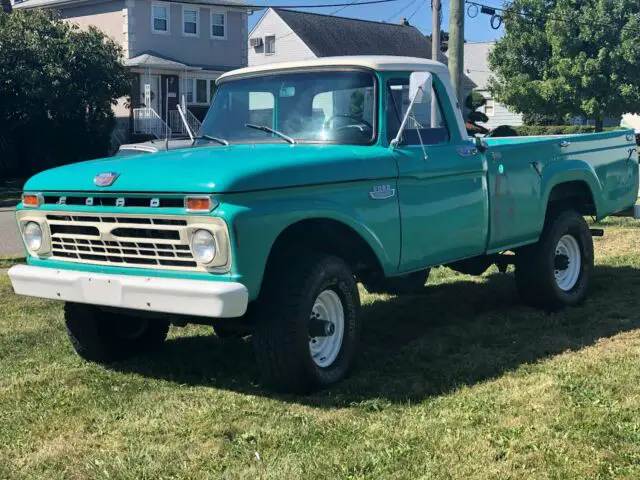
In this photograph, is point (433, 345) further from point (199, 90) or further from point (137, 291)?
point (199, 90)

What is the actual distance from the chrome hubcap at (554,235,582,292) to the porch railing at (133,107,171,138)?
26074 mm

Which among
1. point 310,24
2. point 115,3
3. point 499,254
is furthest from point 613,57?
point 499,254

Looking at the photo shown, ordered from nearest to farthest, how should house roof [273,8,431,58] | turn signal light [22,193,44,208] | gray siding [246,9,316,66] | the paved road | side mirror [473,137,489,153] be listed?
turn signal light [22,193,44,208] < side mirror [473,137,489,153] < the paved road < gray siding [246,9,316,66] < house roof [273,8,431,58]

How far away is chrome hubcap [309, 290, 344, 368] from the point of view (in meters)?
5.14

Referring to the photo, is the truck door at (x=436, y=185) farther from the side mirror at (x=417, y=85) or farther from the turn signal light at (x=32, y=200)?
the turn signal light at (x=32, y=200)

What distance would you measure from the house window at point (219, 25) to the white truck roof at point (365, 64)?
29.8m

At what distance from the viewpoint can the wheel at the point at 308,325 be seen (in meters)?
4.80

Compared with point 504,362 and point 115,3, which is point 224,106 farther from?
point 115,3

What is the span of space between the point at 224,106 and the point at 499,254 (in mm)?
2670

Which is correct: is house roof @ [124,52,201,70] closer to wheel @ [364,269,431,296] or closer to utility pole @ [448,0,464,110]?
utility pole @ [448,0,464,110]

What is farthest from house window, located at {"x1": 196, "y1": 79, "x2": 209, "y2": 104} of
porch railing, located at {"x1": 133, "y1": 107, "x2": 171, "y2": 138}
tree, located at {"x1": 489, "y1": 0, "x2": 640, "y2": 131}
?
tree, located at {"x1": 489, "y1": 0, "x2": 640, "y2": 131}

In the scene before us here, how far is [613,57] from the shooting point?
34.6 metres

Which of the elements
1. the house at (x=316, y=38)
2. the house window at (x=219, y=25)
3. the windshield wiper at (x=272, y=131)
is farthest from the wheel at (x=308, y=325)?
the house at (x=316, y=38)

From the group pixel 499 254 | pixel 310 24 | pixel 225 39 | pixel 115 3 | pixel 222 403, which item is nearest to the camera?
pixel 222 403
